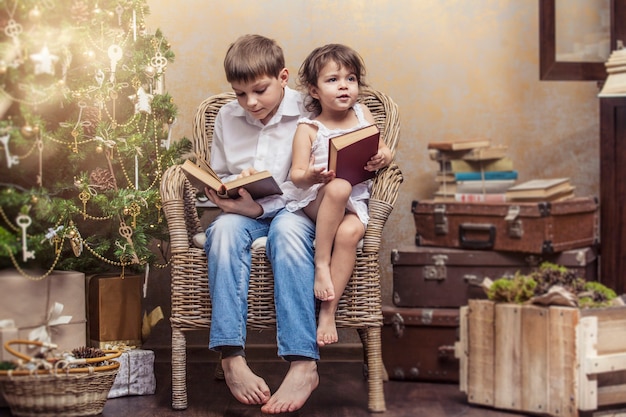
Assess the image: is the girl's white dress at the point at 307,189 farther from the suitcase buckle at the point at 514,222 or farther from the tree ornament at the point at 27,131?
the tree ornament at the point at 27,131

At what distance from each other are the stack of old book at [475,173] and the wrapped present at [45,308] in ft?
3.96

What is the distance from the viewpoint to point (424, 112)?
309cm

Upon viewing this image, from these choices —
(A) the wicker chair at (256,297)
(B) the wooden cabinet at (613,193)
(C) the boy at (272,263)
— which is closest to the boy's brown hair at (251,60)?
(C) the boy at (272,263)

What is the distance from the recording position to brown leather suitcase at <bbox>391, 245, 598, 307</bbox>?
2.62 meters

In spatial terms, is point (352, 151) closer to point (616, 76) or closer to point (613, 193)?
point (616, 76)

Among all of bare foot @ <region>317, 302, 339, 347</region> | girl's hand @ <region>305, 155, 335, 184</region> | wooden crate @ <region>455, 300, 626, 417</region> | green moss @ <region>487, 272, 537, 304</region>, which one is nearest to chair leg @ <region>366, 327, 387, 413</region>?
bare foot @ <region>317, 302, 339, 347</region>

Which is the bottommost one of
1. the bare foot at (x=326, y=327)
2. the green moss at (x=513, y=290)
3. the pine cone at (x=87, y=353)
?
the pine cone at (x=87, y=353)

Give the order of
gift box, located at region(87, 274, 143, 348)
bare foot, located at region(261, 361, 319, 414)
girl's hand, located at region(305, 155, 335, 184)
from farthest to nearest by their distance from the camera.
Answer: gift box, located at region(87, 274, 143, 348), girl's hand, located at region(305, 155, 335, 184), bare foot, located at region(261, 361, 319, 414)

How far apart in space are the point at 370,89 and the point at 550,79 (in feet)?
2.21

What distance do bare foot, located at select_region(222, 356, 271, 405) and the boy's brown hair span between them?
0.81 m

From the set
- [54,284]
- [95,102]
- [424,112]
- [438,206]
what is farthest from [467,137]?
[54,284]

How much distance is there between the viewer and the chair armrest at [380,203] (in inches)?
93.7

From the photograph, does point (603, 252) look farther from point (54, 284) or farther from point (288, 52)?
point (54, 284)

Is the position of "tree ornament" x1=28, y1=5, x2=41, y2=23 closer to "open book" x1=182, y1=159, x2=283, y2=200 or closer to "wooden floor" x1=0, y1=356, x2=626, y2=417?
"open book" x1=182, y1=159, x2=283, y2=200
